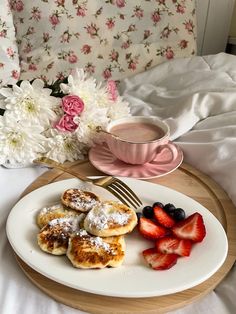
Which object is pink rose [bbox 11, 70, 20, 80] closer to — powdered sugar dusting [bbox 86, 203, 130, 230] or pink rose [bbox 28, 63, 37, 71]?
pink rose [bbox 28, 63, 37, 71]

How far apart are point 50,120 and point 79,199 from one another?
278mm

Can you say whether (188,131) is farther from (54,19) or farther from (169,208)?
(54,19)

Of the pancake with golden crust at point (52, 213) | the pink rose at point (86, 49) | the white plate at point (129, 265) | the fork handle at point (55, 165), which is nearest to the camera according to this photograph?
the white plate at point (129, 265)

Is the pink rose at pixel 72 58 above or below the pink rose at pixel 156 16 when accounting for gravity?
below

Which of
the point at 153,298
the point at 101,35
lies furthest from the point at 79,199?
the point at 101,35

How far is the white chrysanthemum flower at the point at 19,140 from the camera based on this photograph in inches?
35.6

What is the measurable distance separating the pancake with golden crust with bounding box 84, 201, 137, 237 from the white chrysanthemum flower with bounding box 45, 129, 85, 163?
0.26m

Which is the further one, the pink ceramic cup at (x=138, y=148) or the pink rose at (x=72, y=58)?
the pink rose at (x=72, y=58)

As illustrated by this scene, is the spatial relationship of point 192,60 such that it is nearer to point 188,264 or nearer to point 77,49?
point 77,49

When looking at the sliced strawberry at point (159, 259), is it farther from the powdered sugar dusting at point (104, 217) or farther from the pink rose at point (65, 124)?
the pink rose at point (65, 124)

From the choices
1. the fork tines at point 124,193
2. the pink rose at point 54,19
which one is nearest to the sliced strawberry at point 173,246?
the fork tines at point 124,193

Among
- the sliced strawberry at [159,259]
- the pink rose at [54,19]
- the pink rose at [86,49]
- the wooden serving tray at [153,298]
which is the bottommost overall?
the wooden serving tray at [153,298]

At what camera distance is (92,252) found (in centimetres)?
62

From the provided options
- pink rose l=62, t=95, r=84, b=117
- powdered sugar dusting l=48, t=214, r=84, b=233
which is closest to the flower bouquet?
pink rose l=62, t=95, r=84, b=117
